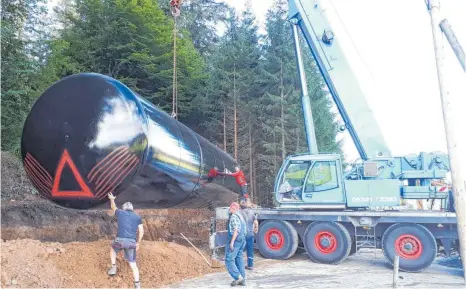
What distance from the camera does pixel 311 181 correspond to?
9.31 meters

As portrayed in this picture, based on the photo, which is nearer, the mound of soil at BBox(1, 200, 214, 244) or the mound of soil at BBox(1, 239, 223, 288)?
the mound of soil at BBox(1, 239, 223, 288)

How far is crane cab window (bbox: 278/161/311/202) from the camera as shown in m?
9.45

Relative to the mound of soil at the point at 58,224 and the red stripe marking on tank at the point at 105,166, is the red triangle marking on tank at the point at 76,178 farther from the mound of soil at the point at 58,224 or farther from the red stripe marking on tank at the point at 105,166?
the mound of soil at the point at 58,224

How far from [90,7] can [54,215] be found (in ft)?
47.0

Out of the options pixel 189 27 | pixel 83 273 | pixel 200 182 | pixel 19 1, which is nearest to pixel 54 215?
pixel 83 273

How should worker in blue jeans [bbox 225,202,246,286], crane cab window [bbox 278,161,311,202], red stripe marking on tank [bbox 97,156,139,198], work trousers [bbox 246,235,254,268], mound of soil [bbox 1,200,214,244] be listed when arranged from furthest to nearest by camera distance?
crane cab window [bbox 278,161,311,202] < mound of soil [bbox 1,200,214,244] < work trousers [bbox 246,235,254,268] < worker in blue jeans [bbox 225,202,246,286] < red stripe marking on tank [bbox 97,156,139,198]

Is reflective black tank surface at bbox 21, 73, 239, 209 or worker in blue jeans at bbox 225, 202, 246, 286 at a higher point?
reflective black tank surface at bbox 21, 73, 239, 209

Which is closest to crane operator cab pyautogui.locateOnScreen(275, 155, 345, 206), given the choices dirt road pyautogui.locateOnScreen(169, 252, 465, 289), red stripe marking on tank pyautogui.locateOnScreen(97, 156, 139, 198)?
dirt road pyautogui.locateOnScreen(169, 252, 465, 289)

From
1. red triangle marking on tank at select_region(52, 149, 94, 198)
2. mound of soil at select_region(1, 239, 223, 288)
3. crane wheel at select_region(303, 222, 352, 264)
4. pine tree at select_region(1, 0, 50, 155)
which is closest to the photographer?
red triangle marking on tank at select_region(52, 149, 94, 198)

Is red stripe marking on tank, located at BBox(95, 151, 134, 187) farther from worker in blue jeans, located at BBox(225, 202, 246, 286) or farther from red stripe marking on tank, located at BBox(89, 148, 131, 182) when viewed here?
worker in blue jeans, located at BBox(225, 202, 246, 286)

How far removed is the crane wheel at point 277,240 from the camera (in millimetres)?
9500

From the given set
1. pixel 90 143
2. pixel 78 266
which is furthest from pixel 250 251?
pixel 90 143

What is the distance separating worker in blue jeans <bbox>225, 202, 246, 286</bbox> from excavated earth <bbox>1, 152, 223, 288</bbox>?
1133mm

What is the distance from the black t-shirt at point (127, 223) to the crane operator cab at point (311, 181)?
4.19 metres
